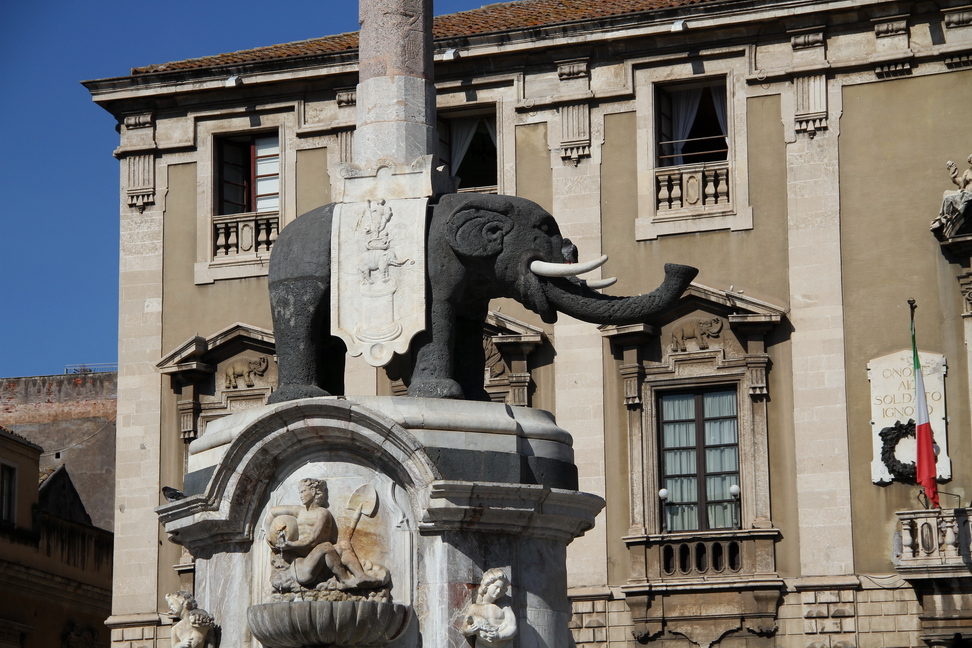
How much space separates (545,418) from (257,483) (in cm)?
210

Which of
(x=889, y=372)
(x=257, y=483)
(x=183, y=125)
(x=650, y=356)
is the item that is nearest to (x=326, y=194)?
(x=183, y=125)

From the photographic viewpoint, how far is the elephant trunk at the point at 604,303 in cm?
1388

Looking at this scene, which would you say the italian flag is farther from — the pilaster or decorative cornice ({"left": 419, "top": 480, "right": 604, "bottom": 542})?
decorative cornice ({"left": 419, "top": 480, "right": 604, "bottom": 542})

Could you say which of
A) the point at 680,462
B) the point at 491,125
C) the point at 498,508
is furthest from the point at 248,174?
the point at 498,508

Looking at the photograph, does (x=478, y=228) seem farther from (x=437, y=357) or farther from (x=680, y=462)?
(x=680, y=462)

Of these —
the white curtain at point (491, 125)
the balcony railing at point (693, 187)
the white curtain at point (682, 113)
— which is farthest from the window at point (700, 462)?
the white curtain at point (491, 125)

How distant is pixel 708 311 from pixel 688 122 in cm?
293

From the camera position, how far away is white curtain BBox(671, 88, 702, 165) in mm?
28703

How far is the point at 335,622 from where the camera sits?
1293cm

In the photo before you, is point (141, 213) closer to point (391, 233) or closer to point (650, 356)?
point (650, 356)

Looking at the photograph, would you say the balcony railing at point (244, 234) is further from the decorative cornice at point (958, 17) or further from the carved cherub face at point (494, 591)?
the carved cherub face at point (494, 591)

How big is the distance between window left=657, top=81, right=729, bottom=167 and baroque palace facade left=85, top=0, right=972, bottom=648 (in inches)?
1.6

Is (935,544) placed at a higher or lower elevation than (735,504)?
lower

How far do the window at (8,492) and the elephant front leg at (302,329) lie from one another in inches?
865
